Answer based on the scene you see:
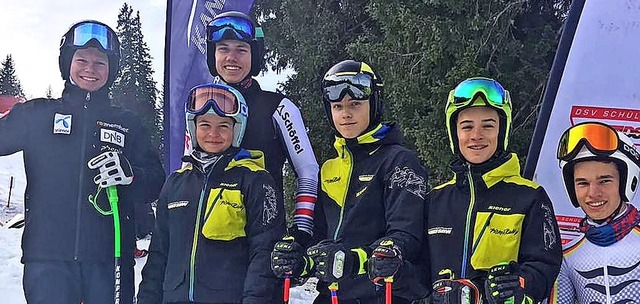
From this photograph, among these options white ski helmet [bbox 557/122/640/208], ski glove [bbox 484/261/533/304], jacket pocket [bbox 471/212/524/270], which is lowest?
ski glove [bbox 484/261/533/304]

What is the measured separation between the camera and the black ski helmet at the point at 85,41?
14.9 feet

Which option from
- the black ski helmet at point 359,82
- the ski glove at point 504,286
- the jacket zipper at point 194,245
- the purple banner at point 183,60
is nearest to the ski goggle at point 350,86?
the black ski helmet at point 359,82

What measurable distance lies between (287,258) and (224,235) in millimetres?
504

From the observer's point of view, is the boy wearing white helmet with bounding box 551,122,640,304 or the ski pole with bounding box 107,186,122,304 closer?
the boy wearing white helmet with bounding box 551,122,640,304

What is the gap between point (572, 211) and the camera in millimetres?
4844

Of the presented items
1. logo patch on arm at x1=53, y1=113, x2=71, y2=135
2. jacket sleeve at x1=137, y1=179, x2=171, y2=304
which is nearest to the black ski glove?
jacket sleeve at x1=137, y1=179, x2=171, y2=304

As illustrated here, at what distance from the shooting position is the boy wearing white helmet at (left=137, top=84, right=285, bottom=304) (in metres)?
3.77

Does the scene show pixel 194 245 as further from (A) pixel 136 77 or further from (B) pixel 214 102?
(A) pixel 136 77

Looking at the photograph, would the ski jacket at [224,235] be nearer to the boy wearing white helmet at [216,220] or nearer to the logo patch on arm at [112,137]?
the boy wearing white helmet at [216,220]

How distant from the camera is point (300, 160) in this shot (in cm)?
436

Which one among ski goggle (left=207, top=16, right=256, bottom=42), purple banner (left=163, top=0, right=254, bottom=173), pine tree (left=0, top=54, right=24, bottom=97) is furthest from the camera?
pine tree (left=0, top=54, right=24, bottom=97)

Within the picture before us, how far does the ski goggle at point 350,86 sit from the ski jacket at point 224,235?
0.62 metres

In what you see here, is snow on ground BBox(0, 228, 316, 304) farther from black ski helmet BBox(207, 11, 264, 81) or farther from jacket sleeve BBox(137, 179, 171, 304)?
jacket sleeve BBox(137, 179, 171, 304)

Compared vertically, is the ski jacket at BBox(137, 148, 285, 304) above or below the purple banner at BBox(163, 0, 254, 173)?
below
